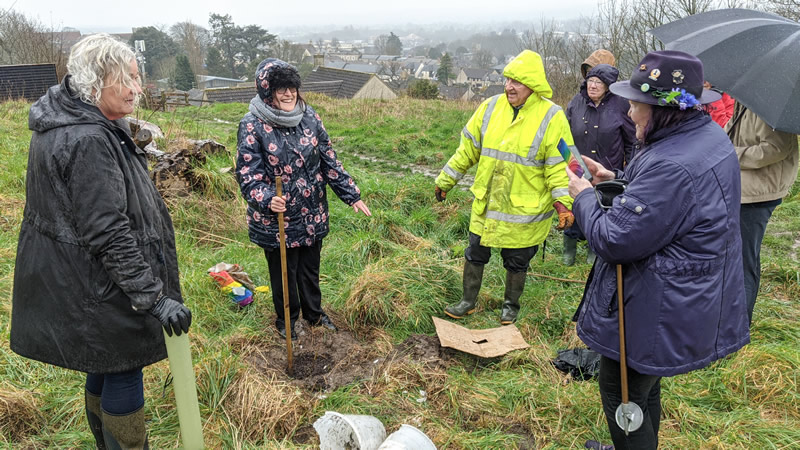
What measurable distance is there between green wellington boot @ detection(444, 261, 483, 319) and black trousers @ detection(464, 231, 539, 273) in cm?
6

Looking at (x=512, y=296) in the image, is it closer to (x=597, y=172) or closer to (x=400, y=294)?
(x=400, y=294)

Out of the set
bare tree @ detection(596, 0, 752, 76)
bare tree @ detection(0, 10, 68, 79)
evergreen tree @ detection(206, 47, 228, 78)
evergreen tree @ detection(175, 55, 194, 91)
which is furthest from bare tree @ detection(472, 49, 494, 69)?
bare tree @ detection(596, 0, 752, 76)

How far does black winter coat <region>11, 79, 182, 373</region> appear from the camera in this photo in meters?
1.94

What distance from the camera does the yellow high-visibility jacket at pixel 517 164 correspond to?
Answer: 3613 millimetres

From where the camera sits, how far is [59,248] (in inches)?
79.7

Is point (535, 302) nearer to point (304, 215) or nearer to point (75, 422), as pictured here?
point (304, 215)

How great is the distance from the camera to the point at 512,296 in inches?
163

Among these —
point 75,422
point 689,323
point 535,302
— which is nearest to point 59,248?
point 75,422

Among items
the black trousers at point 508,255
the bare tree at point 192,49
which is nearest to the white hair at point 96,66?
the black trousers at point 508,255

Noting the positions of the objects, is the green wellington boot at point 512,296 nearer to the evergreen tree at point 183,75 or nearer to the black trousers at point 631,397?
the black trousers at point 631,397

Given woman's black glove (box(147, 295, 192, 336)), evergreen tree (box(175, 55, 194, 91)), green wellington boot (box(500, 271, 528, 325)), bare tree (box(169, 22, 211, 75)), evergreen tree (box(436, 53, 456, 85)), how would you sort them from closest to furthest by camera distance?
1. woman's black glove (box(147, 295, 192, 336))
2. green wellington boot (box(500, 271, 528, 325))
3. evergreen tree (box(175, 55, 194, 91))
4. bare tree (box(169, 22, 211, 75))
5. evergreen tree (box(436, 53, 456, 85))

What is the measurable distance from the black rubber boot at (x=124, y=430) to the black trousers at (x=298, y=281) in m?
1.38

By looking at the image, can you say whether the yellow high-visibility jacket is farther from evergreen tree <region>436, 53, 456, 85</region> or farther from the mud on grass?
evergreen tree <region>436, 53, 456, 85</region>

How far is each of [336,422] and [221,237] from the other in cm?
347
